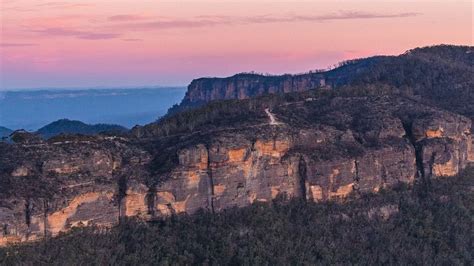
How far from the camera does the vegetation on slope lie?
47.3m

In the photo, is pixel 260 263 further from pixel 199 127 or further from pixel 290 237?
pixel 199 127

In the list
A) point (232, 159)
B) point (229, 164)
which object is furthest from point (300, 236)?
point (232, 159)

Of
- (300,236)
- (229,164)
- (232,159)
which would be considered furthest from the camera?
(232,159)

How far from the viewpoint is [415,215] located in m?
58.8

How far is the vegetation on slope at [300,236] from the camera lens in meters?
47.3

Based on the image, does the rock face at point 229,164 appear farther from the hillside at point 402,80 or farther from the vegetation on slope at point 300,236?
the hillside at point 402,80

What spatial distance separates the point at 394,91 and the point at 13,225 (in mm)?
48230

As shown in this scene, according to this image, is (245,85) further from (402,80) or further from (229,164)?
(229,164)

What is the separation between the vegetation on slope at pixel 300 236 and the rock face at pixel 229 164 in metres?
1.29

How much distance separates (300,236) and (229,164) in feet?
28.6

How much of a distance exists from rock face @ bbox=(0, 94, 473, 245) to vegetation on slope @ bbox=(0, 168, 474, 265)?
4.24 ft

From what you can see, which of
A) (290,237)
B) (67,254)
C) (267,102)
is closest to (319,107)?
(267,102)

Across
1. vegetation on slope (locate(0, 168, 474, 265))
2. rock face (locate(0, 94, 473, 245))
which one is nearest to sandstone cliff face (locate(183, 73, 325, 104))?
rock face (locate(0, 94, 473, 245))

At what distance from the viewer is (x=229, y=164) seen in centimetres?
5384
